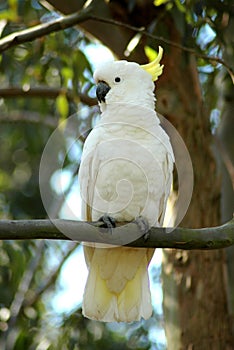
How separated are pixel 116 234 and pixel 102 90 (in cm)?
84

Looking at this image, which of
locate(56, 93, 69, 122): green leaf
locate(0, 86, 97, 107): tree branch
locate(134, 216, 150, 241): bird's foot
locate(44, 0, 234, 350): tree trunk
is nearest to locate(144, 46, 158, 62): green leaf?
locate(44, 0, 234, 350): tree trunk

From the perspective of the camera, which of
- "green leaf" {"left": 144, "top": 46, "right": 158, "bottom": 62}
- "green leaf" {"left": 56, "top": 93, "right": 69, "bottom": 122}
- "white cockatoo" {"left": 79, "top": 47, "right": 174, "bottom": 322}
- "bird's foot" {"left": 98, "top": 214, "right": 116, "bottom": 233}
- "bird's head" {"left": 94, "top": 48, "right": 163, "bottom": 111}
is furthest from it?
"green leaf" {"left": 56, "top": 93, "right": 69, "bottom": 122}

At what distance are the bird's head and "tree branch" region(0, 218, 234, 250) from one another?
0.68 meters

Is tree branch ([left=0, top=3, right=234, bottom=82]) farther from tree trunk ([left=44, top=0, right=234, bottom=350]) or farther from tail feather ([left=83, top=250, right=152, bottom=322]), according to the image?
tail feather ([left=83, top=250, right=152, bottom=322])

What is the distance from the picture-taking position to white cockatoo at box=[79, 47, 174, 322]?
8.64ft

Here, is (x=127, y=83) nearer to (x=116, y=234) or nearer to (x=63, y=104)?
(x=116, y=234)

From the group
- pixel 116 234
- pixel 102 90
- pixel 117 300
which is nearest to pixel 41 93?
pixel 102 90

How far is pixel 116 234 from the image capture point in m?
2.21

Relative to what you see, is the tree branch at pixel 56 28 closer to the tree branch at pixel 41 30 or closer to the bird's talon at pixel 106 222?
the tree branch at pixel 41 30

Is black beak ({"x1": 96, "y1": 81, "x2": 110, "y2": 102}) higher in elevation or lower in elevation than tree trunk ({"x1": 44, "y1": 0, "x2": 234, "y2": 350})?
higher

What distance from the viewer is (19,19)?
13.1 ft

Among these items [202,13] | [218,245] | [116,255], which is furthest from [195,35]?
[218,245]

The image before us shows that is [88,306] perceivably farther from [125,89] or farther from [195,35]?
[195,35]

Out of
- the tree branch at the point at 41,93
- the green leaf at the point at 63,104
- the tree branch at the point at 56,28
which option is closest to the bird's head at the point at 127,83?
the tree branch at the point at 56,28
